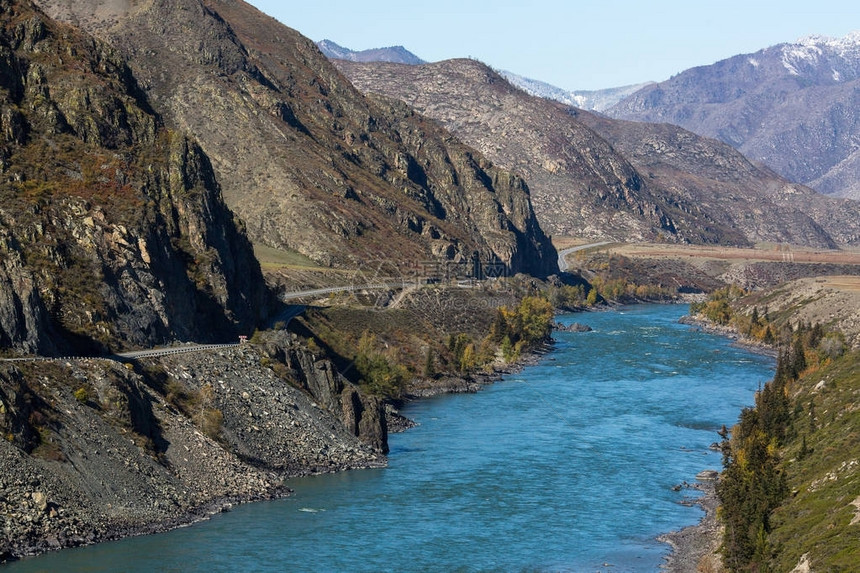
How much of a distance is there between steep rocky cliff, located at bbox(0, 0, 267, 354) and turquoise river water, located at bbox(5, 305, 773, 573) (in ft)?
64.2

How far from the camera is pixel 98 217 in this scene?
10238cm

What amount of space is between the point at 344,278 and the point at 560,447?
82550 millimetres

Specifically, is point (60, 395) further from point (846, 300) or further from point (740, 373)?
point (846, 300)

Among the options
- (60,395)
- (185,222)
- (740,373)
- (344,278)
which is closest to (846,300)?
(740,373)

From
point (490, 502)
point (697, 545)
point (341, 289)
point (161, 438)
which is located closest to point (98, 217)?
point (161, 438)

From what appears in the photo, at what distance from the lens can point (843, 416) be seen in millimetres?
93312

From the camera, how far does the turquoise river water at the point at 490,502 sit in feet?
239

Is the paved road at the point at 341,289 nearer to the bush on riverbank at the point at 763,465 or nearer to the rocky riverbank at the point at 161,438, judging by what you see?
the rocky riverbank at the point at 161,438

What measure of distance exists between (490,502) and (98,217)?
39690 millimetres

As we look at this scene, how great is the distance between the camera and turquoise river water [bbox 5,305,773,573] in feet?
239

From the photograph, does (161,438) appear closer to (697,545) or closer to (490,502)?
(490,502)

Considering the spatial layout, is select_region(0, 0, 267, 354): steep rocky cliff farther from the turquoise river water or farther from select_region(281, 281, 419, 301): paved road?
select_region(281, 281, 419, 301): paved road

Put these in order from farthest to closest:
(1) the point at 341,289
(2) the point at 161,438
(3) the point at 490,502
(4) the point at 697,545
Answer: (1) the point at 341,289
(3) the point at 490,502
(2) the point at 161,438
(4) the point at 697,545

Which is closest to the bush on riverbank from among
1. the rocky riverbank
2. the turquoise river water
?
the turquoise river water
